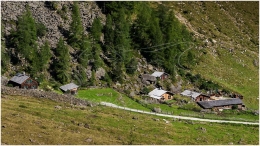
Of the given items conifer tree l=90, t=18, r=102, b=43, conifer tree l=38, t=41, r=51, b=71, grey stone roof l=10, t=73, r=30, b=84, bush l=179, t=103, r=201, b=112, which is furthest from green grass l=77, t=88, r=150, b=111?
conifer tree l=90, t=18, r=102, b=43

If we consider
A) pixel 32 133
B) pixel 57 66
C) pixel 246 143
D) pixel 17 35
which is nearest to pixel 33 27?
pixel 17 35

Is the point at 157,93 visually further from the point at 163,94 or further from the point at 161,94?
the point at 163,94

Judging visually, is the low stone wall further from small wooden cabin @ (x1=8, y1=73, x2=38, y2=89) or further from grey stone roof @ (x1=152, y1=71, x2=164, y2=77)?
grey stone roof @ (x1=152, y1=71, x2=164, y2=77)

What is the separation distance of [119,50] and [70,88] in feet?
77.8

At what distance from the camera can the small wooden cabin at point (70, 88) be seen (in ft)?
314

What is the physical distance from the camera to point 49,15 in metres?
122

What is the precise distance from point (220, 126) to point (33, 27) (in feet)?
182

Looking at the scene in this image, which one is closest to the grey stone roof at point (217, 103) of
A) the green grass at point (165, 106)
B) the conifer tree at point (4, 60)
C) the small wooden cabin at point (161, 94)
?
the green grass at point (165, 106)

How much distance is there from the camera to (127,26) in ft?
403

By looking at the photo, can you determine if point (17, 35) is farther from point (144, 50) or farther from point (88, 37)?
point (144, 50)

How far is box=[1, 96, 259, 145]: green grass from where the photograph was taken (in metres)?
66.1

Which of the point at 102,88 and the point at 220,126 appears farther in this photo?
the point at 102,88

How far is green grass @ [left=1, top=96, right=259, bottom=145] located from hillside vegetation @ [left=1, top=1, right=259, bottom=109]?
18.7 m

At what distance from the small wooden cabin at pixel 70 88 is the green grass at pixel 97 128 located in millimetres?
11711
